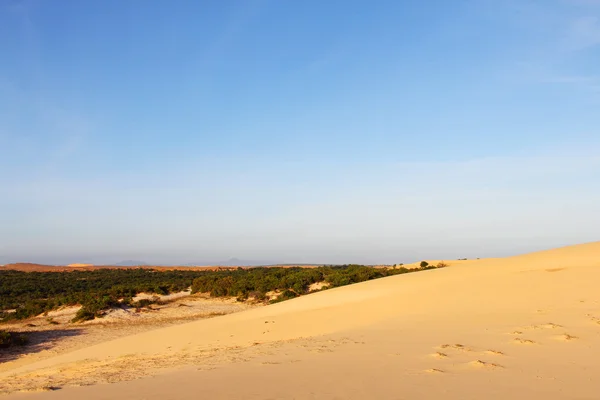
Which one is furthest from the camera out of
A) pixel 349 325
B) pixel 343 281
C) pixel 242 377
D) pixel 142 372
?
pixel 343 281

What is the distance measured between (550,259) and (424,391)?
587 inches

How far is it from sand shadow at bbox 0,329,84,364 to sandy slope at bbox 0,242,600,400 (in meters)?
5.32

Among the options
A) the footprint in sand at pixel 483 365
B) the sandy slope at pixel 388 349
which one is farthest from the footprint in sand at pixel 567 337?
the footprint in sand at pixel 483 365

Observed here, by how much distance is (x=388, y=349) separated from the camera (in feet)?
27.0

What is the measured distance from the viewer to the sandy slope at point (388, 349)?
5953 mm

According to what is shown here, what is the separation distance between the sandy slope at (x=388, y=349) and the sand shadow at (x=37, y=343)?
17.4 feet

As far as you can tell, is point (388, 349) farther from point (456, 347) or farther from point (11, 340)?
point (11, 340)

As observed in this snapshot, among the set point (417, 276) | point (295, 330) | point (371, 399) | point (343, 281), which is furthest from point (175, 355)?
point (343, 281)

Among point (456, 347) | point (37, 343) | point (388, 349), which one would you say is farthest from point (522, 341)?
point (37, 343)

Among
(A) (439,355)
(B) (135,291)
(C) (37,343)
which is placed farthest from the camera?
(B) (135,291)

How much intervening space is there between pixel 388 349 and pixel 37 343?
51.8 ft

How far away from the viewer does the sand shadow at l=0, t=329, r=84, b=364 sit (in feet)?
51.7

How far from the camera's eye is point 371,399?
535 cm

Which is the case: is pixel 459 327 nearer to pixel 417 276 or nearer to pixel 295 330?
pixel 295 330
